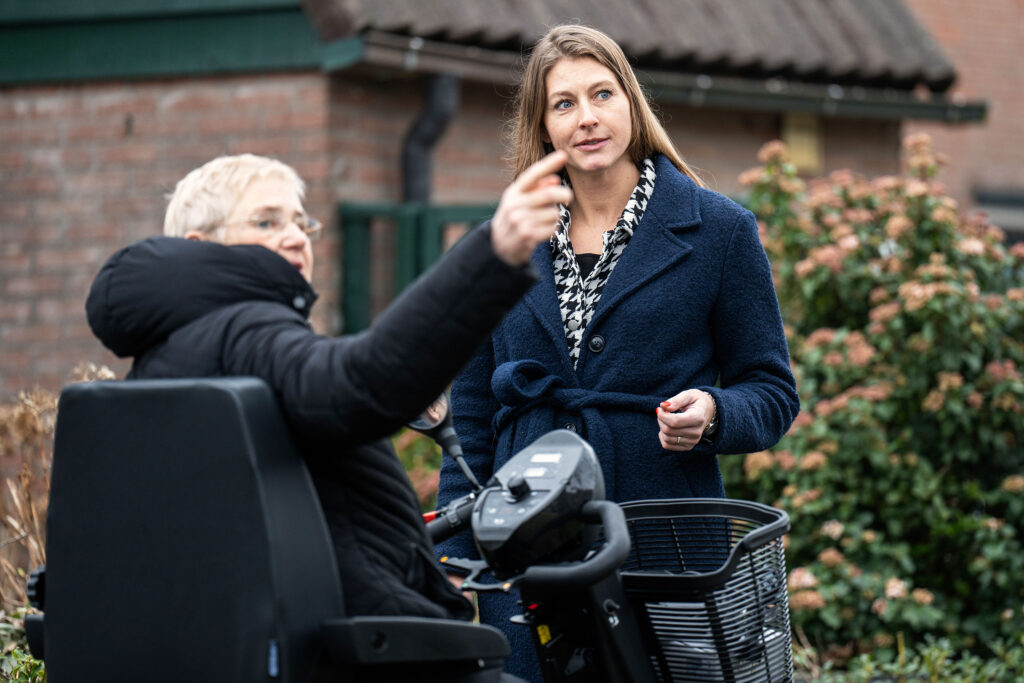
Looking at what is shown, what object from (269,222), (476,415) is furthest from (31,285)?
(269,222)

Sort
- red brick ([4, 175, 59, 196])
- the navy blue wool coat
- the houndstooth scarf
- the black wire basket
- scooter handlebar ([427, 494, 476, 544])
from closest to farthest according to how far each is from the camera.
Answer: the black wire basket
scooter handlebar ([427, 494, 476, 544])
the navy blue wool coat
the houndstooth scarf
red brick ([4, 175, 59, 196])

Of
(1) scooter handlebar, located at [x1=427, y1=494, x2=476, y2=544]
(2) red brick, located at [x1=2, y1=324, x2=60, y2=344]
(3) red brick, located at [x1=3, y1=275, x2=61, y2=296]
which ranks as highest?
(1) scooter handlebar, located at [x1=427, y1=494, x2=476, y2=544]

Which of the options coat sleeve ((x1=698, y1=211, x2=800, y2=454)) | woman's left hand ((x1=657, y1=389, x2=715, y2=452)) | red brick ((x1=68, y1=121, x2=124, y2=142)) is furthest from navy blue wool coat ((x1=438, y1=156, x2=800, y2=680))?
red brick ((x1=68, y1=121, x2=124, y2=142))

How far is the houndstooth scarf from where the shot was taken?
9.66 ft

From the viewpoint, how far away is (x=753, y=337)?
2.88 meters

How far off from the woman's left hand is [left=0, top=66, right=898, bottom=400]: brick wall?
15.0 feet

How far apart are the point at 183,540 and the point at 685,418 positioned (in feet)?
3.35

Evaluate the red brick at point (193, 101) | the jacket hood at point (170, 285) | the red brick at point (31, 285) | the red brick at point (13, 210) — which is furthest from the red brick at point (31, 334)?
the jacket hood at point (170, 285)

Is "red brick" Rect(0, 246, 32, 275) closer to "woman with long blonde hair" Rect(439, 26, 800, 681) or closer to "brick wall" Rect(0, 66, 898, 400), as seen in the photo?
"brick wall" Rect(0, 66, 898, 400)

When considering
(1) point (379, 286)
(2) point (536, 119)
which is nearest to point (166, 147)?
(1) point (379, 286)

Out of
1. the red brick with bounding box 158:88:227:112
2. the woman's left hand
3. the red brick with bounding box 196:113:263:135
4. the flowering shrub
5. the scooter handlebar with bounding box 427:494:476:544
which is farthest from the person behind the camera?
the red brick with bounding box 158:88:227:112

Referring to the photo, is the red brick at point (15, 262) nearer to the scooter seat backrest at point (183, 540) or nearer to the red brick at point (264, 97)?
the red brick at point (264, 97)

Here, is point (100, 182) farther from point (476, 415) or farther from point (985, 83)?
point (985, 83)

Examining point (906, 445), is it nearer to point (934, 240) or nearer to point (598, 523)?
point (934, 240)
